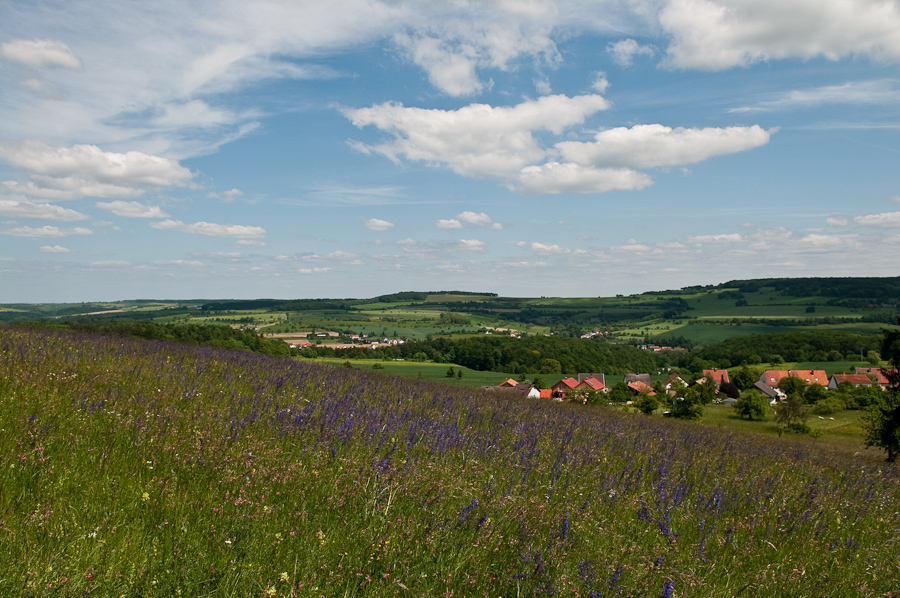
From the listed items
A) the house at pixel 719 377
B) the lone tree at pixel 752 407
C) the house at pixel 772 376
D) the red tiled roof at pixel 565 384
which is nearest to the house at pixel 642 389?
the red tiled roof at pixel 565 384

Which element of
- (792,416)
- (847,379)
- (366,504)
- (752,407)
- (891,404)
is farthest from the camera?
(847,379)

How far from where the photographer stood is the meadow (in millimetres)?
2568

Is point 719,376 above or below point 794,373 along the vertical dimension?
below

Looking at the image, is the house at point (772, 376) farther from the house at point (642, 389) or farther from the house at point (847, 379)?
the house at point (642, 389)

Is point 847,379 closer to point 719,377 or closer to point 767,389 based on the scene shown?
point 767,389

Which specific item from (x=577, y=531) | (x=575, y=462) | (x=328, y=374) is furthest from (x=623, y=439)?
(x=328, y=374)

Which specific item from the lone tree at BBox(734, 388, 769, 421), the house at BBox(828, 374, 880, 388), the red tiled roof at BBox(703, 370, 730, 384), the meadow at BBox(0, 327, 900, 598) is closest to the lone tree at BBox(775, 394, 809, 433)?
the lone tree at BBox(734, 388, 769, 421)

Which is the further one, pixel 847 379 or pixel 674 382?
pixel 847 379

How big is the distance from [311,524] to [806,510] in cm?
482

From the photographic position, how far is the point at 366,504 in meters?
3.38

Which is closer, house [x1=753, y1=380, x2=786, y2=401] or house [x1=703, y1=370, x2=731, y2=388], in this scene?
house [x1=753, y1=380, x2=786, y2=401]

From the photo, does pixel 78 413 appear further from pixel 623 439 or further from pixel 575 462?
pixel 623 439

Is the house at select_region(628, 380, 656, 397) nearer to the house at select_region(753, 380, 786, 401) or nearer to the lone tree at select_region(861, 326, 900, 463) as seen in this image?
the house at select_region(753, 380, 786, 401)

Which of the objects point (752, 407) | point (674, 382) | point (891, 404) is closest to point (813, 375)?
point (674, 382)
